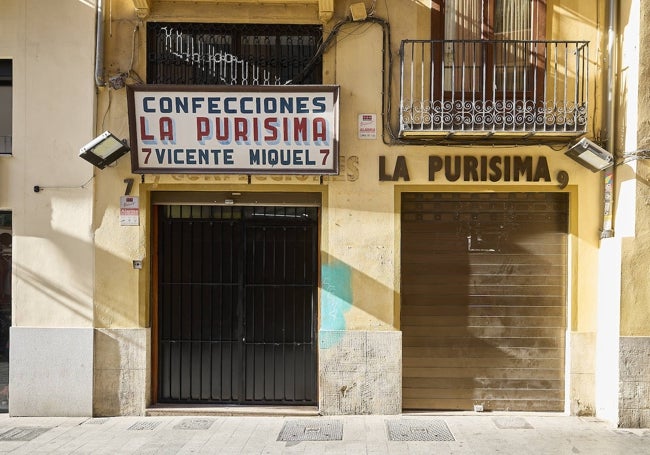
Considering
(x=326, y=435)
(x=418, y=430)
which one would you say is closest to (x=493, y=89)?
(x=418, y=430)

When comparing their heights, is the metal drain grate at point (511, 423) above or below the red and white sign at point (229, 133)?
below

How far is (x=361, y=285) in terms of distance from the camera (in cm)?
859

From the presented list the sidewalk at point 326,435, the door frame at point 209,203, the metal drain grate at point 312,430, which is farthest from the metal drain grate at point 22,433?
the metal drain grate at point 312,430

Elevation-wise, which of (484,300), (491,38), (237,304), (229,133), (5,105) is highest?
(491,38)

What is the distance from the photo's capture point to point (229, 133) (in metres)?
8.51

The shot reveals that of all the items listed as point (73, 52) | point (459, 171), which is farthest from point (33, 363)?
point (459, 171)

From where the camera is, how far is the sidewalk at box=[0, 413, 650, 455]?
24.0 feet

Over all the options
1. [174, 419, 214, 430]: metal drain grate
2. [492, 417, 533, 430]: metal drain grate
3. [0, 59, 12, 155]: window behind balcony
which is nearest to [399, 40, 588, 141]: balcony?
[492, 417, 533, 430]: metal drain grate

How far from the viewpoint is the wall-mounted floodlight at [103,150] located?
8203 millimetres

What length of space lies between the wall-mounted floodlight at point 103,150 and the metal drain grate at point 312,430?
3.92 metres

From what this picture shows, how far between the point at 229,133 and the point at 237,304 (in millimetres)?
2228

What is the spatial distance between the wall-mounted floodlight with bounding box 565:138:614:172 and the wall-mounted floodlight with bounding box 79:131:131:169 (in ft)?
18.0

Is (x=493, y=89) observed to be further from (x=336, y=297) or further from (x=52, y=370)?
(x=52, y=370)

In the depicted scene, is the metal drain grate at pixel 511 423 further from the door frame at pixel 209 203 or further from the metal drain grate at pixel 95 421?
the metal drain grate at pixel 95 421
